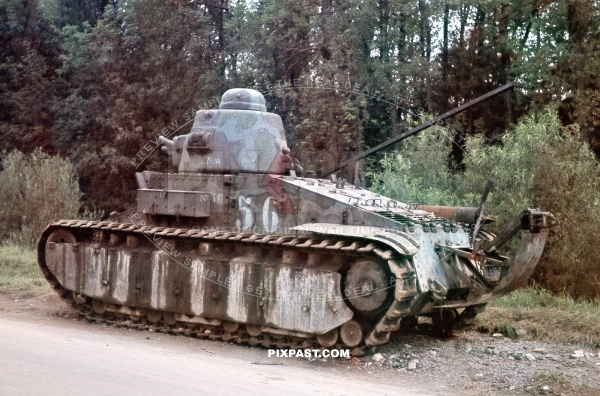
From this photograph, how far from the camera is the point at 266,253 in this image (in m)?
10.3

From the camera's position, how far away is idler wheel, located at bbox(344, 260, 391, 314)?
9094 mm

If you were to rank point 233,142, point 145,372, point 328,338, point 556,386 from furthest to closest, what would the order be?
point 233,142
point 328,338
point 556,386
point 145,372

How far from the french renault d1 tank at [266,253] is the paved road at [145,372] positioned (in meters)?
0.75

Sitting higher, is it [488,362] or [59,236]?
[59,236]

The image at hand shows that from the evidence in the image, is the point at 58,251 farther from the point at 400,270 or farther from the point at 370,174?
the point at 370,174

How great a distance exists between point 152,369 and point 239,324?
2.73 meters

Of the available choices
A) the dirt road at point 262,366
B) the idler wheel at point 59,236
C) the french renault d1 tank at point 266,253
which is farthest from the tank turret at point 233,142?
the dirt road at point 262,366

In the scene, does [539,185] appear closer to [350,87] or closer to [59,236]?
[350,87]

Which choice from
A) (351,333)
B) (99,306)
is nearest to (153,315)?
(99,306)

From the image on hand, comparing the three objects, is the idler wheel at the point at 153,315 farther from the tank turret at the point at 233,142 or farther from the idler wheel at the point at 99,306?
the tank turret at the point at 233,142

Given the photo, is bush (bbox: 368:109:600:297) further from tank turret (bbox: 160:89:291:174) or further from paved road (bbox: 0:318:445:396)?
paved road (bbox: 0:318:445:396)

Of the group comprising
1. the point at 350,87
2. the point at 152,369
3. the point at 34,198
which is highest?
the point at 350,87

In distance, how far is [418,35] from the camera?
18.8 m

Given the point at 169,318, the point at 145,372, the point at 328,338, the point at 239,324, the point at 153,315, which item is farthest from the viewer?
the point at 153,315
